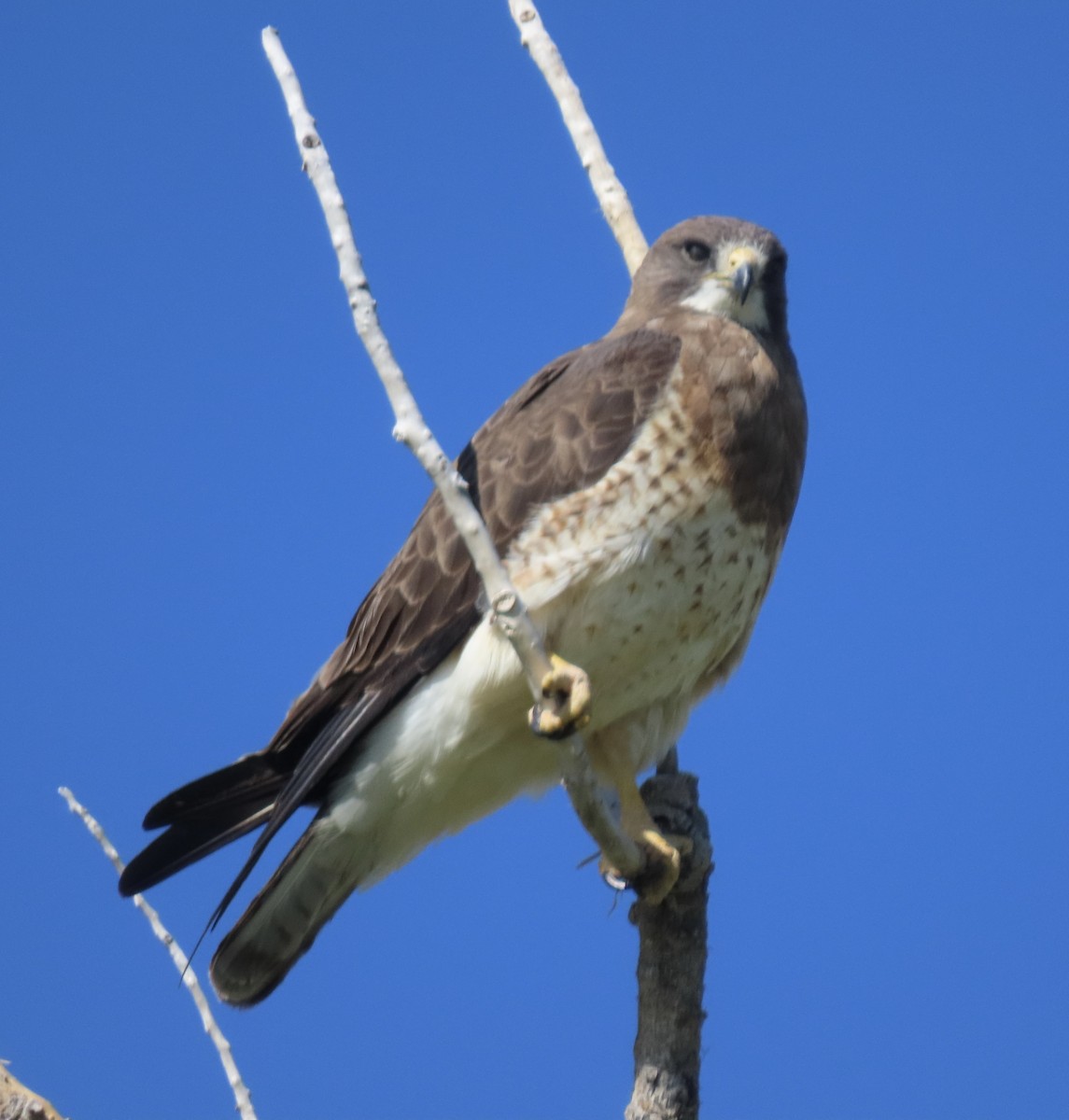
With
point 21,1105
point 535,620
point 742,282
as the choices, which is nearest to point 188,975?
Answer: point 21,1105

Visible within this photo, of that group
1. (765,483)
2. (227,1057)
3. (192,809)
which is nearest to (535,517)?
(765,483)

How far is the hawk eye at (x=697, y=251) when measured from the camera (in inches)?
174

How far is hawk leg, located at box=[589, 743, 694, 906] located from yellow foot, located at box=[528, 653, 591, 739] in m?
0.61

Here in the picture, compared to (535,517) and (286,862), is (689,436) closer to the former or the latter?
(535,517)

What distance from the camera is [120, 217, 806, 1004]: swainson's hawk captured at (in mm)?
3693

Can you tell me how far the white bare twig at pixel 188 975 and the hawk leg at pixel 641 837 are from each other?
110 cm

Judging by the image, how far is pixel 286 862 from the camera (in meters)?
3.94

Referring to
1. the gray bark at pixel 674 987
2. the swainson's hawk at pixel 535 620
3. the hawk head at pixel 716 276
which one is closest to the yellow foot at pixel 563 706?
the swainson's hawk at pixel 535 620

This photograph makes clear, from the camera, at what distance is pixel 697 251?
174 inches

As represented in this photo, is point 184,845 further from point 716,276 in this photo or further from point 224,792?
point 716,276

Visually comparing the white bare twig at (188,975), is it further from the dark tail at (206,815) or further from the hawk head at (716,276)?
the hawk head at (716,276)

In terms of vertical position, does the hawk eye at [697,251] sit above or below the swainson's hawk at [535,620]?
above

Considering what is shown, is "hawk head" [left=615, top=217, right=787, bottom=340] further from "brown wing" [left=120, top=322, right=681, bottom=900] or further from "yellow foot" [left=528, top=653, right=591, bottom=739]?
"yellow foot" [left=528, top=653, right=591, bottom=739]

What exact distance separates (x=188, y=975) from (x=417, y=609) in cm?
115
